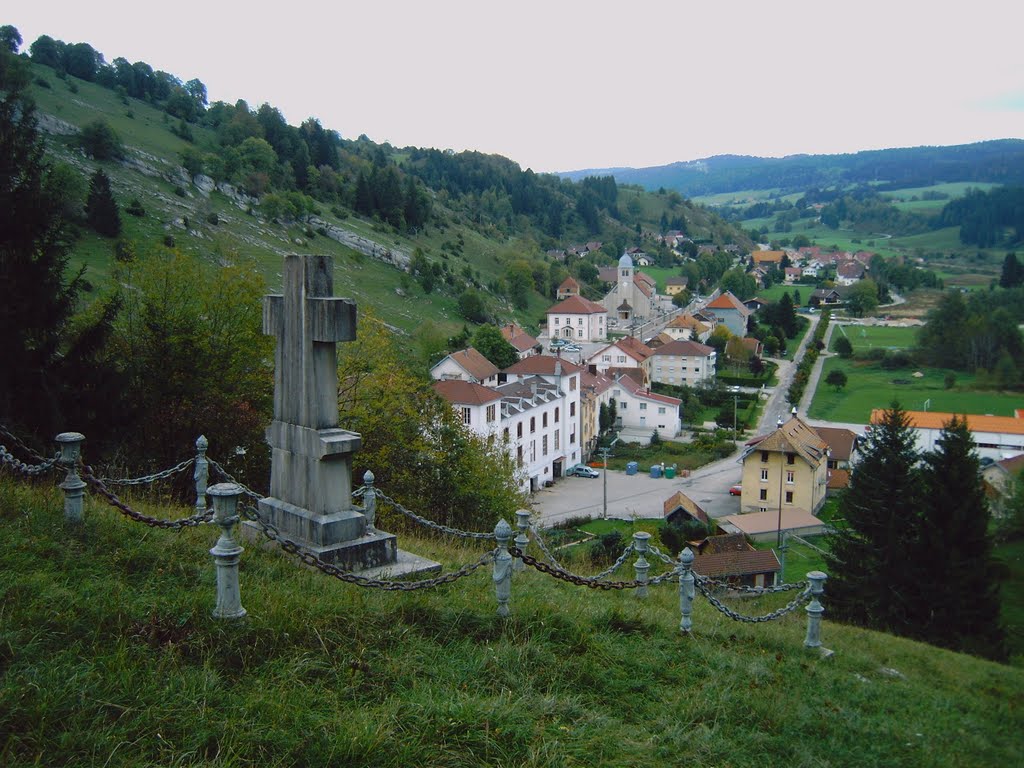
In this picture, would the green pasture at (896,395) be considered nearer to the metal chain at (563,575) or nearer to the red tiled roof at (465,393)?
the red tiled roof at (465,393)

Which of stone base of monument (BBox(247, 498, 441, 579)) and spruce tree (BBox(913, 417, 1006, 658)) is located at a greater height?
stone base of monument (BBox(247, 498, 441, 579))

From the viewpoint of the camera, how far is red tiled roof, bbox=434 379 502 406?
4044 centimetres

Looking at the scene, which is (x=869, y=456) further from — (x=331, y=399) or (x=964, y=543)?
(x=331, y=399)

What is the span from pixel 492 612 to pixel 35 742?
3.34 m

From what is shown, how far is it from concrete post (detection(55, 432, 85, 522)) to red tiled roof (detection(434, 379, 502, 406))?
33259 mm

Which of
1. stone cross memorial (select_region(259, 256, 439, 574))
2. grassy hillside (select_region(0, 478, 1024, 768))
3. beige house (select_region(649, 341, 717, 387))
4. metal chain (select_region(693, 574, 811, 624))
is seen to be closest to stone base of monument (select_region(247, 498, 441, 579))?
stone cross memorial (select_region(259, 256, 439, 574))

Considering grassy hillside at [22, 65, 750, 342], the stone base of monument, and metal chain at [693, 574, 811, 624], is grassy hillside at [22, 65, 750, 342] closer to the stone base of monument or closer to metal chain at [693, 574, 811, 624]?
the stone base of monument

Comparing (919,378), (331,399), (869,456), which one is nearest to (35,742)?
(331,399)

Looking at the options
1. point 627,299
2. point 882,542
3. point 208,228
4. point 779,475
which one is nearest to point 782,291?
point 627,299

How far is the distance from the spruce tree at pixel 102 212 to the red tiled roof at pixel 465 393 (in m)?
23.7

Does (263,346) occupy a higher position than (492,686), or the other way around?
(263,346)

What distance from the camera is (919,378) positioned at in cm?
7712

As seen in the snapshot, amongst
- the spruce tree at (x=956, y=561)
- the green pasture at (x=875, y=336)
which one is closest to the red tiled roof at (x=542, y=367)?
the spruce tree at (x=956, y=561)

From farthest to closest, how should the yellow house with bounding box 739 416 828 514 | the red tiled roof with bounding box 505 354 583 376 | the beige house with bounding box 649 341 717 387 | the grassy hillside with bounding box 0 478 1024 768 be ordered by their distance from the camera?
the beige house with bounding box 649 341 717 387 → the red tiled roof with bounding box 505 354 583 376 → the yellow house with bounding box 739 416 828 514 → the grassy hillside with bounding box 0 478 1024 768
